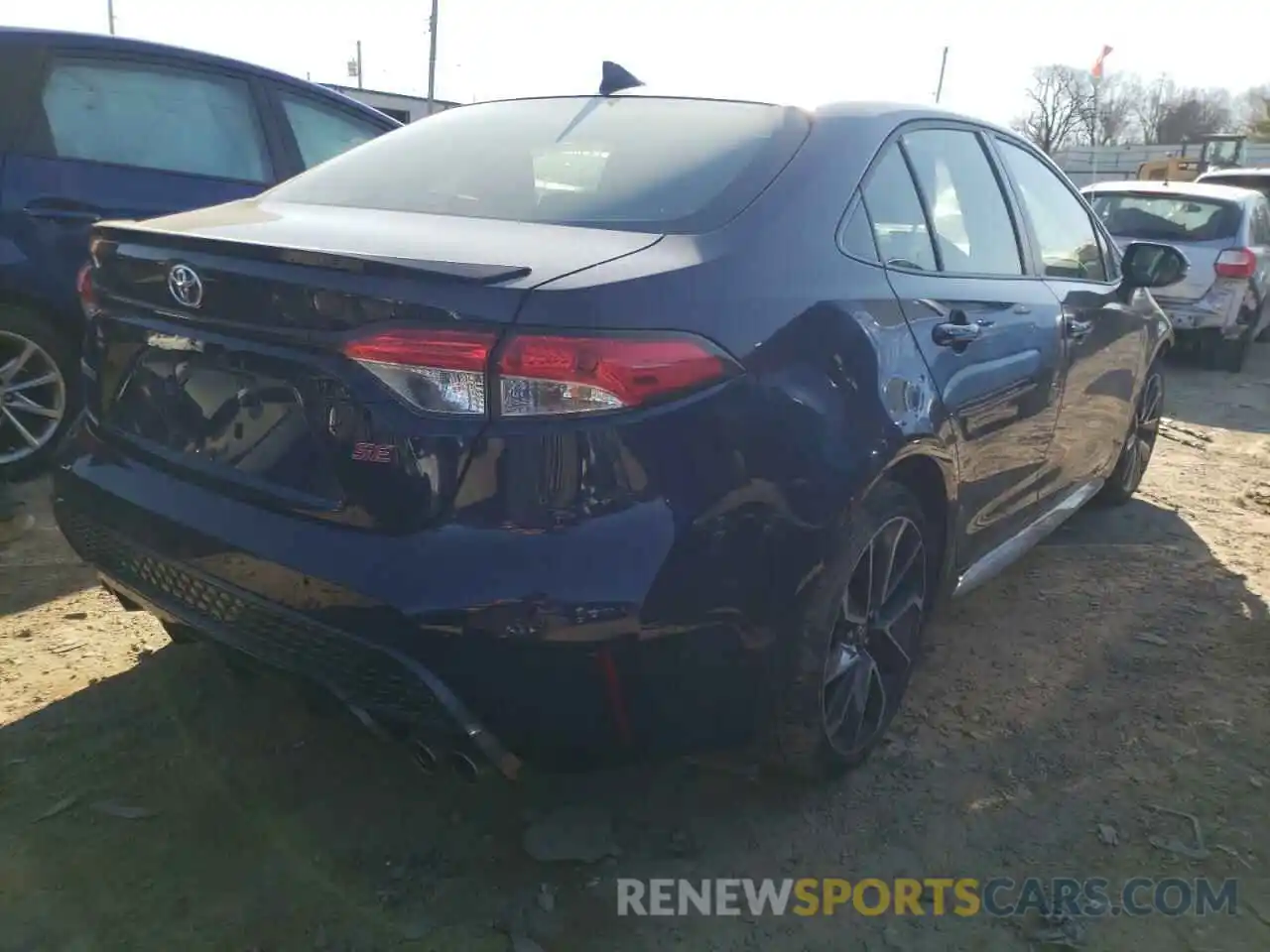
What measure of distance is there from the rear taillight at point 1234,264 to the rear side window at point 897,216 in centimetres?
707

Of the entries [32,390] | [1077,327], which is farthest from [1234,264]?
[32,390]

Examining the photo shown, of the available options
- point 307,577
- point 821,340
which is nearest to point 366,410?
point 307,577

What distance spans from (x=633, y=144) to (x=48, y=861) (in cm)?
201

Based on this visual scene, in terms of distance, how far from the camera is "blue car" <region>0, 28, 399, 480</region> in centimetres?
399

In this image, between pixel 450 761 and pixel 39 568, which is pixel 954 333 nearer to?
pixel 450 761

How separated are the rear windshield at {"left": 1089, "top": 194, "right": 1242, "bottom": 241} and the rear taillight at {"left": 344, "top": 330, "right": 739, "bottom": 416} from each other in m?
8.25

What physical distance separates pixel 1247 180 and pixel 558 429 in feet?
42.4

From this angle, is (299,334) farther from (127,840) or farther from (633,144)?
(127,840)

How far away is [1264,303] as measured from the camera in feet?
31.0

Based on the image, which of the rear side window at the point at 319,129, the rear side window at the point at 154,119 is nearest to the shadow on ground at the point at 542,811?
the rear side window at the point at 154,119

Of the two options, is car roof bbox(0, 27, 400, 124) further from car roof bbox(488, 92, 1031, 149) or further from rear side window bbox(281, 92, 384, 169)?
car roof bbox(488, 92, 1031, 149)

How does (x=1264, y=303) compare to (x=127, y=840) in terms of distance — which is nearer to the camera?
(x=127, y=840)

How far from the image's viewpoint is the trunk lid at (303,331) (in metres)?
1.84

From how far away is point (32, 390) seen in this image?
4.14 meters
